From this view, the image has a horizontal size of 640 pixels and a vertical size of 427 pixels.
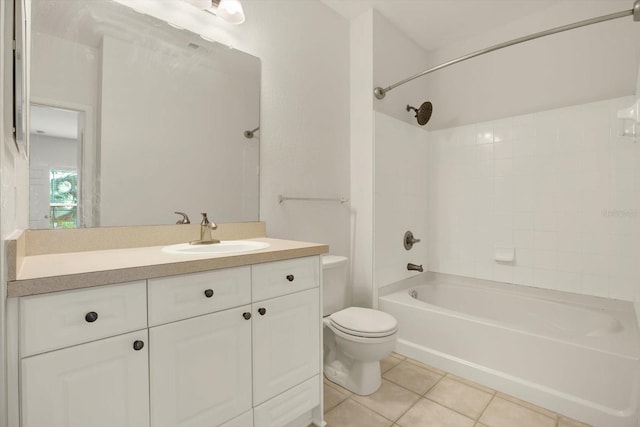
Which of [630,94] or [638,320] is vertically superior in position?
[630,94]

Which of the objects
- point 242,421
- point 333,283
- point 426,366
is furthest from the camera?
point 426,366

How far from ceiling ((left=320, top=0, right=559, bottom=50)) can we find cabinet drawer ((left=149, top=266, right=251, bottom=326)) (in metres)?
2.15

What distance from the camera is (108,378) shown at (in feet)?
2.82

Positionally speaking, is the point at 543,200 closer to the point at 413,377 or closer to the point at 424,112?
the point at 424,112

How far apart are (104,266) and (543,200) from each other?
9.01 ft

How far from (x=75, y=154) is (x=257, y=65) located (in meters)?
1.08

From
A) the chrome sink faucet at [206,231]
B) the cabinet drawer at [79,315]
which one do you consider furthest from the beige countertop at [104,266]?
the chrome sink faucet at [206,231]

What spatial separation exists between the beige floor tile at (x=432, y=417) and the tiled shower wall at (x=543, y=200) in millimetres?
1304

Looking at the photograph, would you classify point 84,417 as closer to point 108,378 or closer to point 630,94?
point 108,378

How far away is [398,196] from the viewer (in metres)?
2.55

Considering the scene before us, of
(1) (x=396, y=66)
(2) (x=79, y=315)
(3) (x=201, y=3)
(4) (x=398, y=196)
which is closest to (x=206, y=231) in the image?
(2) (x=79, y=315)

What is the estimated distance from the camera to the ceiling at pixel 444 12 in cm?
227

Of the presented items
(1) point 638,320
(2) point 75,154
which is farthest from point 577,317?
(2) point 75,154

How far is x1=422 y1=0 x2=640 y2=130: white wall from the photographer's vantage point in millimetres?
2092
